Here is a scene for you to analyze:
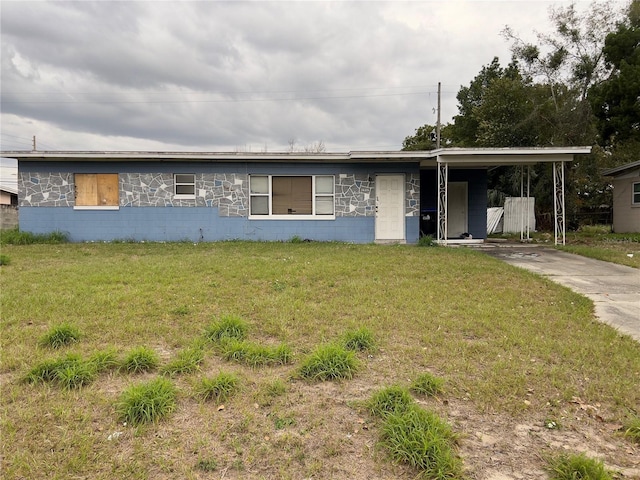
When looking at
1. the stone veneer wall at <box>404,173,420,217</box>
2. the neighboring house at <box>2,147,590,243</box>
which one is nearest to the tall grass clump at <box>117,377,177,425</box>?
the neighboring house at <box>2,147,590,243</box>

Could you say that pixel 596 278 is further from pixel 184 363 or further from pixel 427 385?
pixel 184 363

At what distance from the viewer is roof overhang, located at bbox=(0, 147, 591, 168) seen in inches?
444

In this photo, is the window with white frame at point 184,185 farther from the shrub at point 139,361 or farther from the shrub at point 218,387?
the shrub at point 218,387

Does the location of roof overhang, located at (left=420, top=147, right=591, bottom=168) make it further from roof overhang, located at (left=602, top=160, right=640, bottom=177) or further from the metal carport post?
roof overhang, located at (left=602, top=160, right=640, bottom=177)

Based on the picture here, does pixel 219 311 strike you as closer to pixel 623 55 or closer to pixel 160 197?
pixel 160 197

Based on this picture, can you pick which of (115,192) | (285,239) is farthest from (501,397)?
(115,192)

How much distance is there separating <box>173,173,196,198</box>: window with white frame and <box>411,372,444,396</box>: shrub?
10.9m

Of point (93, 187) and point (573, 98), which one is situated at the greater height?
point (573, 98)

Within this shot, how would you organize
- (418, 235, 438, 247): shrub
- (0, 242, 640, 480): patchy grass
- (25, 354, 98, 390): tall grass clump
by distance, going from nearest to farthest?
1. (0, 242, 640, 480): patchy grass
2. (25, 354, 98, 390): tall grass clump
3. (418, 235, 438, 247): shrub

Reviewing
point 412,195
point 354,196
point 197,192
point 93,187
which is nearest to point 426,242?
point 412,195

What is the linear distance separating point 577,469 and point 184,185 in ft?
39.9

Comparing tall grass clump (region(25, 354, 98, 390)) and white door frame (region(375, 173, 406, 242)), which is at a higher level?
white door frame (region(375, 173, 406, 242))

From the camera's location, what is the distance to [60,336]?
12.1 ft

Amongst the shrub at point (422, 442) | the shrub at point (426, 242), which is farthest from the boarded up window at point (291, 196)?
the shrub at point (422, 442)
